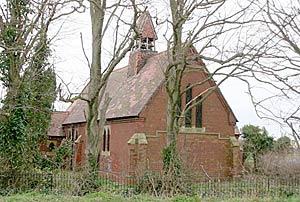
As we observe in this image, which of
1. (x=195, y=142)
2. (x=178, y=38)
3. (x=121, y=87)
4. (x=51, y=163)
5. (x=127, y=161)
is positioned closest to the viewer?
(x=178, y=38)

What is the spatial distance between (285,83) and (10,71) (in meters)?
12.2

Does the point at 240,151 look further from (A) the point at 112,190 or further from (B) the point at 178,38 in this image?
(A) the point at 112,190

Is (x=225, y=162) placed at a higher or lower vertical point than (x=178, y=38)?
lower

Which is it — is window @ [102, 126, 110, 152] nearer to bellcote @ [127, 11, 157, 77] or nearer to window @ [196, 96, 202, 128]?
bellcote @ [127, 11, 157, 77]

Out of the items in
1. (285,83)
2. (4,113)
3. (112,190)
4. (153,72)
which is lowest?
(112,190)

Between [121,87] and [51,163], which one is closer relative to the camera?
[51,163]

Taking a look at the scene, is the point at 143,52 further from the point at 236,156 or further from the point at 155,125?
the point at 236,156

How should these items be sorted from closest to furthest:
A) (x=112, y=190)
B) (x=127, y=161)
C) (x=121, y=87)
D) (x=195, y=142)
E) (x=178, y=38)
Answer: (x=112, y=190), (x=178, y=38), (x=127, y=161), (x=195, y=142), (x=121, y=87)

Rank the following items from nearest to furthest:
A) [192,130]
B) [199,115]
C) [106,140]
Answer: [192,130] < [199,115] < [106,140]

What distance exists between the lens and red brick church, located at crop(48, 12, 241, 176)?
30.7m

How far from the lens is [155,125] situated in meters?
31.2

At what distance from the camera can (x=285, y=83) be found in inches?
777

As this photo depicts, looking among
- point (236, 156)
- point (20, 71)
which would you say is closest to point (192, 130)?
point (236, 156)

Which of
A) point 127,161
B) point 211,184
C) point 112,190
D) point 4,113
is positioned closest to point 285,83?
point 211,184
